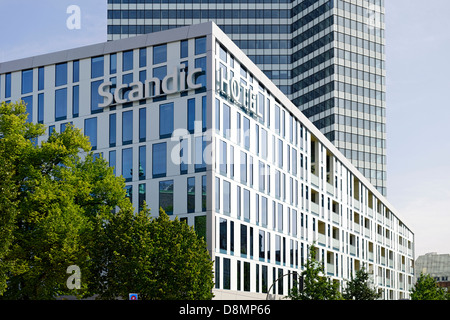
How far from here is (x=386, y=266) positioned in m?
123

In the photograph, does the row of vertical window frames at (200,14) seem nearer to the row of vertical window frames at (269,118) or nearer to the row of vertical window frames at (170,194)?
the row of vertical window frames at (269,118)

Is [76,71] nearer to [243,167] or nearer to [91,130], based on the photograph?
[91,130]

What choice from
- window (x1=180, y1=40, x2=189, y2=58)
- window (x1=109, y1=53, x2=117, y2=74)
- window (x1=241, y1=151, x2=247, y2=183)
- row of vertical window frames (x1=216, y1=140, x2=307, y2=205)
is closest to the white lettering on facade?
window (x1=180, y1=40, x2=189, y2=58)

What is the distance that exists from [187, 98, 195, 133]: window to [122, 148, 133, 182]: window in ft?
20.7

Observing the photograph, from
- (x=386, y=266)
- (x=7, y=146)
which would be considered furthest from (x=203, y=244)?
(x=386, y=266)

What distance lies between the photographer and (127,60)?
6397 centimetres

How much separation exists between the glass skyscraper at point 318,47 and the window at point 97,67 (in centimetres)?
7777

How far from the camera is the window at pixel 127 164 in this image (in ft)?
204

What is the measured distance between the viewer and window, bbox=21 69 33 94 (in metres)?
68.5

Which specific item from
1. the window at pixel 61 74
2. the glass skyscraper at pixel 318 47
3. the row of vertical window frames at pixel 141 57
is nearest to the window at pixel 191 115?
the row of vertical window frames at pixel 141 57

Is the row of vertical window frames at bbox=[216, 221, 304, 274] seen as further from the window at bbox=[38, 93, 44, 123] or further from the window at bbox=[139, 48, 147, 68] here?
the window at bbox=[38, 93, 44, 123]

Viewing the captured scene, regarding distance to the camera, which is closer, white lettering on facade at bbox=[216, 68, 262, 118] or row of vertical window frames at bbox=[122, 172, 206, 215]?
row of vertical window frames at bbox=[122, 172, 206, 215]
